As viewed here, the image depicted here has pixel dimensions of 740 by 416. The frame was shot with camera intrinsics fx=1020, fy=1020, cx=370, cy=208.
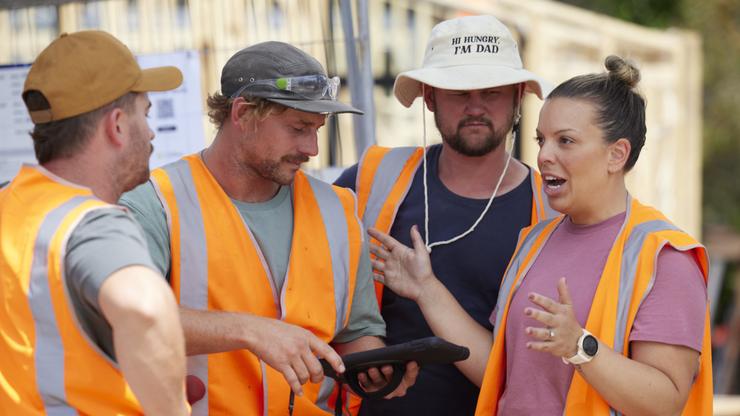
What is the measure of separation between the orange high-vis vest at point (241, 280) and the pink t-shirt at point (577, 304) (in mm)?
549

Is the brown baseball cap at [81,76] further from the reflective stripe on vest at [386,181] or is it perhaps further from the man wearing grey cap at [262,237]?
the reflective stripe on vest at [386,181]

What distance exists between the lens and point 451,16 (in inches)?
367

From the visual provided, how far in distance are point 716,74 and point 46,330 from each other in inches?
643

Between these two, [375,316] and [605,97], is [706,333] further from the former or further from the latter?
[375,316]

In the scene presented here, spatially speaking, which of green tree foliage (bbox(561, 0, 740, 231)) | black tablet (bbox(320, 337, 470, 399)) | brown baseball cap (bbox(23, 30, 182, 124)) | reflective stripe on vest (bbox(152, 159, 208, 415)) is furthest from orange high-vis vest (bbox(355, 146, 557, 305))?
green tree foliage (bbox(561, 0, 740, 231))

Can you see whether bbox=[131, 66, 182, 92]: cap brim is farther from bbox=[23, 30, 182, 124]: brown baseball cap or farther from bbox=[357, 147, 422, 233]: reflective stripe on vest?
bbox=[357, 147, 422, 233]: reflective stripe on vest

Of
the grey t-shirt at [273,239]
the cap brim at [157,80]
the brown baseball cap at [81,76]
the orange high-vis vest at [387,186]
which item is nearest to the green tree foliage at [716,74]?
the orange high-vis vest at [387,186]

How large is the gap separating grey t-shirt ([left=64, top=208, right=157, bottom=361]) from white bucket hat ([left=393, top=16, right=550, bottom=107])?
1.54 m

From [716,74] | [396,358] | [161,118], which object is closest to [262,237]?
[396,358]

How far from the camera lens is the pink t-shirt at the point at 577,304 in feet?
Result: 8.69

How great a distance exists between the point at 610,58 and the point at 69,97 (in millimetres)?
1545

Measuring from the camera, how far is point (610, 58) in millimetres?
2965

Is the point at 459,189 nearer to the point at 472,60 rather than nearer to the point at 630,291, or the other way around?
the point at 472,60

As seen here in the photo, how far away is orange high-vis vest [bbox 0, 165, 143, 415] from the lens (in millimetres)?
2137
